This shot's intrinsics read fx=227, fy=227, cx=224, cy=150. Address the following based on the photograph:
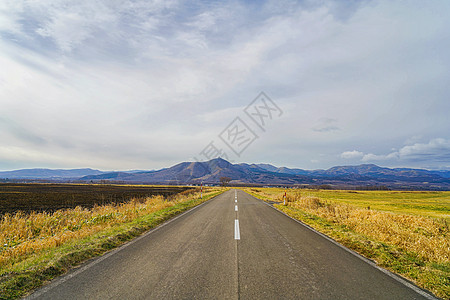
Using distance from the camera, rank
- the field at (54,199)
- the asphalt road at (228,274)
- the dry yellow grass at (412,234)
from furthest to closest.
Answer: the field at (54,199) → the dry yellow grass at (412,234) → the asphalt road at (228,274)

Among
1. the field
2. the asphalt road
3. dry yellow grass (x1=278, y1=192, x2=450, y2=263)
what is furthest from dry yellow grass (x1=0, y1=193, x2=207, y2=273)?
dry yellow grass (x1=278, y1=192, x2=450, y2=263)

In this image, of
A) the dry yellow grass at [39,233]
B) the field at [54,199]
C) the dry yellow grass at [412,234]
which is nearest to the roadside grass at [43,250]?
the dry yellow grass at [39,233]

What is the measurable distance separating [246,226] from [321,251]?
3.95 m

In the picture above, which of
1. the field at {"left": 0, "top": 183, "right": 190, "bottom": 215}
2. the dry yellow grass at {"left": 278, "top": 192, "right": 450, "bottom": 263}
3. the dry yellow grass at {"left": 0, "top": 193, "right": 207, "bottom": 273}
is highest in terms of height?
the dry yellow grass at {"left": 0, "top": 193, "right": 207, "bottom": 273}

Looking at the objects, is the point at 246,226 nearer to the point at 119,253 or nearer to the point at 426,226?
the point at 119,253

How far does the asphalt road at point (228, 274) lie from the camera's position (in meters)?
3.75

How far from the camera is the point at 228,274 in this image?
4.52 metres

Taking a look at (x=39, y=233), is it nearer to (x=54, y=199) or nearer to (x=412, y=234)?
(x=412, y=234)

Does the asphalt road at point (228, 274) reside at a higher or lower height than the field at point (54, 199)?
higher

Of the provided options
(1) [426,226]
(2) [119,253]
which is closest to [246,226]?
(2) [119,253]

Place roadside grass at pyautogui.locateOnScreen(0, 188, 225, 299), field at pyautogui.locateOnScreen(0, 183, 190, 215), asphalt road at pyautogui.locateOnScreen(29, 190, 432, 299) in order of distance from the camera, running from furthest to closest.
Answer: field at pyautogui.locateOnScreen(0, 183, 190, 215) < roadside grass at pyautogui.locateOnScreen(0, 188, 225, 299) < asphalt road at pyautogui.locateOnScreen(29, 190, 432, 299)

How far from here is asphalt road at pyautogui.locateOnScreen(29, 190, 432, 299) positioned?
375 centimetres

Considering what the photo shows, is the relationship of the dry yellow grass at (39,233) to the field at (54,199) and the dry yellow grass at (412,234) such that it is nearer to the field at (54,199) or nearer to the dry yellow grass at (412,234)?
the field at (54,199)

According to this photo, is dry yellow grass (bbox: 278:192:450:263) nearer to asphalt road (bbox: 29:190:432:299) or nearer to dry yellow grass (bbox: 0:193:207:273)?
asphalt road (bbox: 29:190:432:299)
